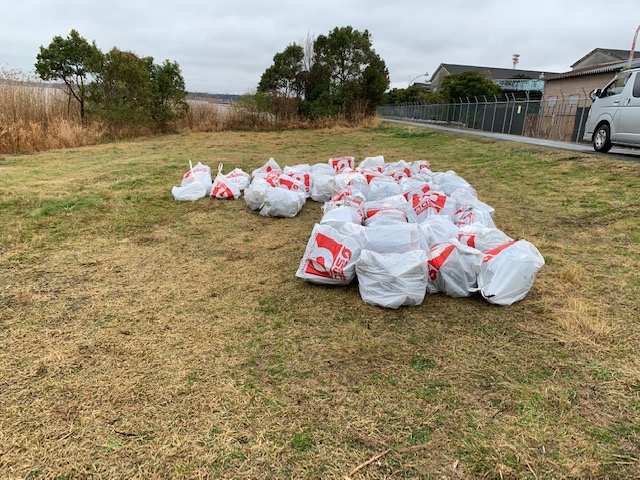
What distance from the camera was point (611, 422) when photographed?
153 cm

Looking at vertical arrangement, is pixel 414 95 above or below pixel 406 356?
above

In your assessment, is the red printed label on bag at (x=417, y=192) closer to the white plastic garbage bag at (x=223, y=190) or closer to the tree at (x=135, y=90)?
the white plastic garbage bag at (x=223, y=190)

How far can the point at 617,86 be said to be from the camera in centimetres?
746

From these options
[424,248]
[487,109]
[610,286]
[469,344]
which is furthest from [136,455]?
[487,109]

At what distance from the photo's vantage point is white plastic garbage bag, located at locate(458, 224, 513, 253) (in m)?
2.69

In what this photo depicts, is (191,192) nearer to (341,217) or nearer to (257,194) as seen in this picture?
(257,194)

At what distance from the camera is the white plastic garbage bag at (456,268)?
250 cm

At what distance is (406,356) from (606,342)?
3.46ft

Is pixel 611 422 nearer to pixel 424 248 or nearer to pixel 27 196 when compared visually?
pixel 424 248

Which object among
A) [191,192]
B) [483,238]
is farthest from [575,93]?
[483,238]

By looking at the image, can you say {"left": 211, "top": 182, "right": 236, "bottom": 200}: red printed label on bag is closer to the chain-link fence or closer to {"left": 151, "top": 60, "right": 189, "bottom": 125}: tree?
{"left": 151, "top": 60, "right": 189, "bottom": 125}: tree

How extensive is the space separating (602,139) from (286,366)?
8.94 m

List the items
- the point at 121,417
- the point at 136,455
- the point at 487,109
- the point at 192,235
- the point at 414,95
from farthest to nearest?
1. the point at 414,95
2. the point at 487,109
3. the point at 192,235
4. the point at 121,417
5. the point at 136,455

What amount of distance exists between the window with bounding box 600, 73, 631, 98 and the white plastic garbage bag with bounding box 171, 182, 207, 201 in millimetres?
7802
